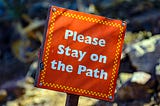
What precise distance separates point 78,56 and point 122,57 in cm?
249

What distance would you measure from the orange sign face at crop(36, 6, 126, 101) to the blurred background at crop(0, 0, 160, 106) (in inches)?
70.6

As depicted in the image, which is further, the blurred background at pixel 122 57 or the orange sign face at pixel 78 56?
the blurred background at pixel 122 57

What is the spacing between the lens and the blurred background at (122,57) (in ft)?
15.8

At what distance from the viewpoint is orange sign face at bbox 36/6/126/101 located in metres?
2.98

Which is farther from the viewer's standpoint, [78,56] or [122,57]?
[122,57]

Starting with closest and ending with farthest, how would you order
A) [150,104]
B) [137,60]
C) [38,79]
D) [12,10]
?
[38,79], [150,104], [137,60], [12,10]

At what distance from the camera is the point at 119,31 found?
3.11 metres

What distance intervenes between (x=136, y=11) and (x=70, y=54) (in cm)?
400

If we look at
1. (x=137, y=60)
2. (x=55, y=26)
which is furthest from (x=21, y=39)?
(x=55, y=26)

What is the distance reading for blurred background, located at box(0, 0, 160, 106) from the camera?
481 cm

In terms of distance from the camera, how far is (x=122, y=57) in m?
5.43

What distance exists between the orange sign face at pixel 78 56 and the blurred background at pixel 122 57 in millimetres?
1794

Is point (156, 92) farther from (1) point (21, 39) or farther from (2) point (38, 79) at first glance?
(1) point (21, 39)

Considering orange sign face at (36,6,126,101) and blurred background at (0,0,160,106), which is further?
blurred background at (0,0,160,106)
